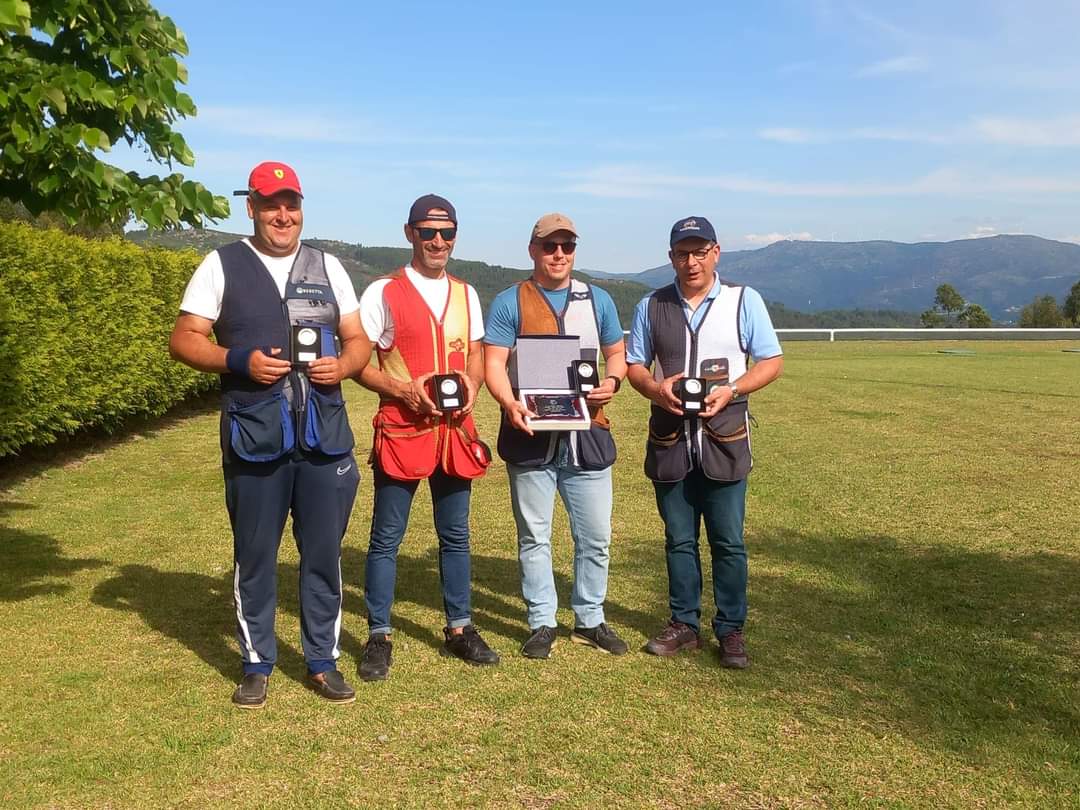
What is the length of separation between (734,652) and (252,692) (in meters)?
2.32

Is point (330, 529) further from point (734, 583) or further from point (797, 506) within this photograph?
point (797, 506)

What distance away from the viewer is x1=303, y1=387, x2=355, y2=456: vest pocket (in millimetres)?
4512

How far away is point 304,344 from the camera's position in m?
4.42

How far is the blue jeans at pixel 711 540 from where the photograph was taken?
525cm

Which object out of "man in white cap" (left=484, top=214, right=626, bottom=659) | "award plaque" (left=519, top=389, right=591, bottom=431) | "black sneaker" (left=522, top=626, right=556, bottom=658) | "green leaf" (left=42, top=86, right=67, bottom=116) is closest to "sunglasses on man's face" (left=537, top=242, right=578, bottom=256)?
"man in white cap" (left=484, top=214, right=626, bottom=659)

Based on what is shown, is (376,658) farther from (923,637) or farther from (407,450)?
(923,637)

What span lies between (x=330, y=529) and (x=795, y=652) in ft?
8.21

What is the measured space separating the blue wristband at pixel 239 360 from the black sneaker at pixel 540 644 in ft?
6.66

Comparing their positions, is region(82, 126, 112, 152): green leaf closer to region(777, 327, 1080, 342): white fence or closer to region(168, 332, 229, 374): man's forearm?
region(168, 332, 229, 374): man's forearm

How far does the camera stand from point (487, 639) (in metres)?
5.68

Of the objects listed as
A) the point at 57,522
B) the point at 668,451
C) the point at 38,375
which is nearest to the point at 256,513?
the point at 668,451

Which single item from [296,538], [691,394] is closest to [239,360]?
[296,538]

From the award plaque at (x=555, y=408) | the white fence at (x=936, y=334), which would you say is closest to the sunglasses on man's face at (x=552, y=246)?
the award plaque at (x=555, y=408)

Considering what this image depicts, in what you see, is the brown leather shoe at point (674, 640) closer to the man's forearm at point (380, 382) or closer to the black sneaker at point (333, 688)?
the black sneaker at point (333, 688)
